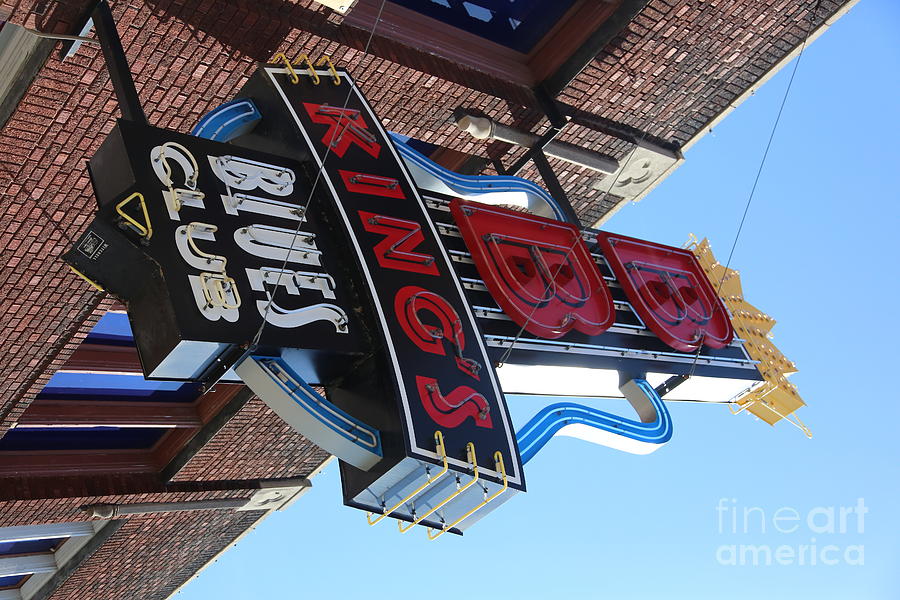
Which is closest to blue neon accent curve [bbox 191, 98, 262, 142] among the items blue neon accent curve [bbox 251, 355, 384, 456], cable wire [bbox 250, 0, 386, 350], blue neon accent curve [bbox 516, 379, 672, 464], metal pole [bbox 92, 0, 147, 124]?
metal pole [bbox 92, 0, 147, 124]

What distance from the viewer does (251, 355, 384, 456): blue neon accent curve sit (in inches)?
193

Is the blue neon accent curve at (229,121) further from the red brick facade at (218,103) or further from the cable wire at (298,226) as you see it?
the red brick facade at (218,103)

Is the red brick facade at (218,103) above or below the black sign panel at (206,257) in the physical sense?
above

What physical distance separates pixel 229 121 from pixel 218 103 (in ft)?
5.16

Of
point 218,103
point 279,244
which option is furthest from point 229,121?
point 218,103

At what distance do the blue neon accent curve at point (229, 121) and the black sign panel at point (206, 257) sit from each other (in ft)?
1.28

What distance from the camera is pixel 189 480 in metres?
11.0

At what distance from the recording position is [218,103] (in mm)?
7707

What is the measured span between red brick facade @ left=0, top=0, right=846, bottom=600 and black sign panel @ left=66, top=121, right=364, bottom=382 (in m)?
1.71

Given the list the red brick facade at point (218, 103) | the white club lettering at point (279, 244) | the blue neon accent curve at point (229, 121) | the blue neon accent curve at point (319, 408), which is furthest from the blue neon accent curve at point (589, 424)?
the red brick facade at point (218, 103)

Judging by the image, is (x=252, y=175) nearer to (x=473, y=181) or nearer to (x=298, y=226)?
(x=298, y=226)

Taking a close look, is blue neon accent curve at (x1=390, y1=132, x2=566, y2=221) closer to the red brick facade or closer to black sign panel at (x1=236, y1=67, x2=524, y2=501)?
black sign panel at (x1=236, y1=67, x2=524, y2=501)

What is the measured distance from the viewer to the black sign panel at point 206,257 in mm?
4742

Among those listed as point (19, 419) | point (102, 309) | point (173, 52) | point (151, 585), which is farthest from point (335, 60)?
point (151, 585)
